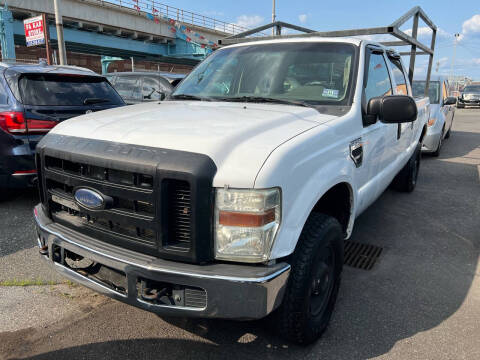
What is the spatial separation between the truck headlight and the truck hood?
0.25ft

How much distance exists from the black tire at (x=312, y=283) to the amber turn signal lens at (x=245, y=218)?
1.26 ft

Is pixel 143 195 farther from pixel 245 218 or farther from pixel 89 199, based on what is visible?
pixel 245 218

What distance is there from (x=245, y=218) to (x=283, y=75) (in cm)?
169

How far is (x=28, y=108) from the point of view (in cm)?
441

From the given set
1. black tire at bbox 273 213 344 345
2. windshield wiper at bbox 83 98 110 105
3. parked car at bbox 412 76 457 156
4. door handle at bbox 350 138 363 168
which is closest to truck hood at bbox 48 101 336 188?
door handle at bbox 350 138 363 168

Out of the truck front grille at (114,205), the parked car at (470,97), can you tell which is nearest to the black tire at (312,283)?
the truck front grille at (114,205)

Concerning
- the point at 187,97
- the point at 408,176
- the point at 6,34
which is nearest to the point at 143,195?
the point at 187,97

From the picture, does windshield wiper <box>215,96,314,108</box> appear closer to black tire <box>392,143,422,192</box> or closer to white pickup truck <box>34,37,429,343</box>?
white pickup truck <box>34,37,429,343</box>

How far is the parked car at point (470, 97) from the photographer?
79.9 ft

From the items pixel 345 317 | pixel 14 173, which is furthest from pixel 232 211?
pixel 14 173

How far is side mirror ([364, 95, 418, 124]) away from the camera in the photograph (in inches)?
108

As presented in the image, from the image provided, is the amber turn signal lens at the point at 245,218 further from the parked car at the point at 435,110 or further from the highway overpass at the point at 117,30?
the highway overpass at the point at 117,30

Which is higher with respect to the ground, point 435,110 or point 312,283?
point 435,110

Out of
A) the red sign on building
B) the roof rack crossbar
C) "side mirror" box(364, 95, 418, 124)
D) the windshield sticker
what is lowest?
"side mirror" box(364, 95, 418, 124)
